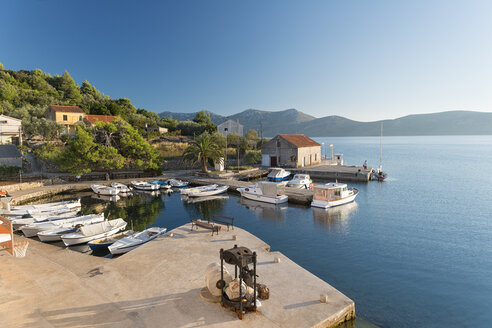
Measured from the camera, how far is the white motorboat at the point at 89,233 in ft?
70.8

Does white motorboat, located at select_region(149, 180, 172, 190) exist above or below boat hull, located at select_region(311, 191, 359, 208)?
above

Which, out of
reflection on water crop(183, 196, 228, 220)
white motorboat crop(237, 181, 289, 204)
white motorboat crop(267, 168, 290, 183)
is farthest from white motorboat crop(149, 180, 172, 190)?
white motorboat crop(267, 168, 290, 183)

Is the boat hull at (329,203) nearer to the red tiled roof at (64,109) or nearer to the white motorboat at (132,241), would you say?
the white motorboat at (132,241)

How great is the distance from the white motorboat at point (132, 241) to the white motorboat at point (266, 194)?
60.4 ft

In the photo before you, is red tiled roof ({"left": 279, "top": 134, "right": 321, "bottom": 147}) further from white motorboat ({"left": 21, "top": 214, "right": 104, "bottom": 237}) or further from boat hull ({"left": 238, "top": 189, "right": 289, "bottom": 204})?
white motorboat ({"left": 21, "top": 214, "right": 104, "bottom": 237})

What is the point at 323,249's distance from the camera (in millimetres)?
22672

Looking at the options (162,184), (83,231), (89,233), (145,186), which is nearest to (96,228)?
(89,233)

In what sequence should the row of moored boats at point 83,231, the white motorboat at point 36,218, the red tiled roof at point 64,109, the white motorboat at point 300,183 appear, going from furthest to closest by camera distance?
the red tiled roof at point 64,109, the white motorboat at point 300,183, the white motorboat at point 36,218, the row of moored boats at point 83,231

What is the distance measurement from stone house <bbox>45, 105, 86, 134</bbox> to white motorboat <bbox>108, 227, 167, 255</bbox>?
64454 mm

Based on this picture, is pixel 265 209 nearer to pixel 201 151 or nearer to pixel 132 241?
pixel 132 241

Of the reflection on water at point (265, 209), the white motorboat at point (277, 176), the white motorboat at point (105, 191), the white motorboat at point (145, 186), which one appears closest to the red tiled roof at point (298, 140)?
the white motorboat at point (277, 176)

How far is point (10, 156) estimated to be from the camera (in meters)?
48.7

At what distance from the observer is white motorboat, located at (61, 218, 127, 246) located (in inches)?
850

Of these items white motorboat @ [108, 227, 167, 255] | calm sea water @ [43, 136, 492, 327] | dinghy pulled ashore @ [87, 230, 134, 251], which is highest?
white motorboat @ [108, 227, 167, 255]
